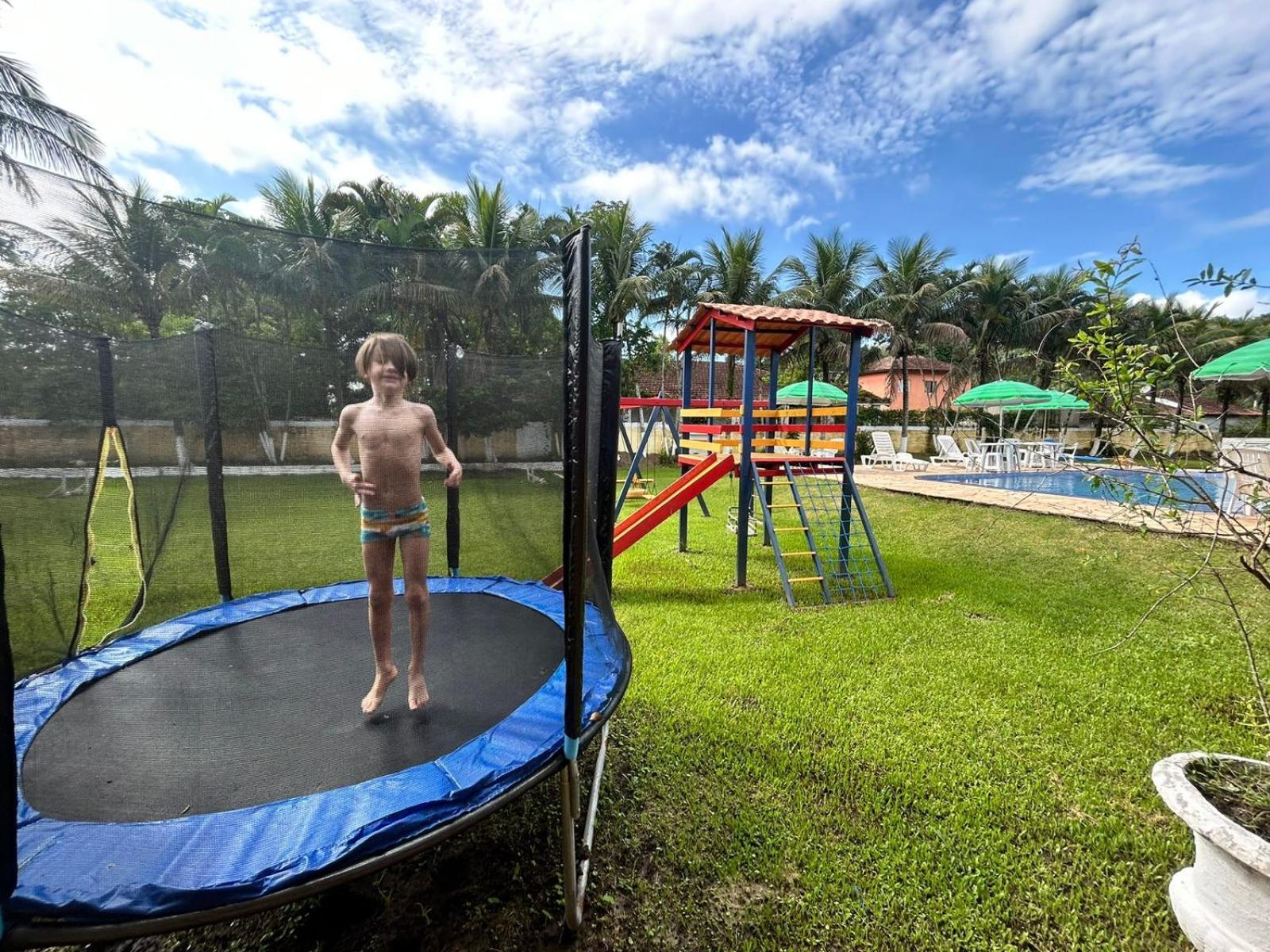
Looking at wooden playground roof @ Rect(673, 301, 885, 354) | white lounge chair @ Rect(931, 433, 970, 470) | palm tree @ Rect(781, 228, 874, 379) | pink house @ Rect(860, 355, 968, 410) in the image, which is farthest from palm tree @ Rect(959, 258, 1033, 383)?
wooden playground roof @ Rect(673, 301, 885, 354)

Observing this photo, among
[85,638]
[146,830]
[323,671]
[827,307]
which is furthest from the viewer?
[827,307]

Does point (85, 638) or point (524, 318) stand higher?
point (524, 318)

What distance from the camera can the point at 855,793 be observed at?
1999mm

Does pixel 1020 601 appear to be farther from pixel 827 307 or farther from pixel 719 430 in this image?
pixel 827 307

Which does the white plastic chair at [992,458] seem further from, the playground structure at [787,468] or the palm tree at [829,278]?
the playground structure at [787,468]

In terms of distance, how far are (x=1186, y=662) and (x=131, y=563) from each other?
17.7 feet

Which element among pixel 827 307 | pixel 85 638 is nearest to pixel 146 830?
pixel 85 638

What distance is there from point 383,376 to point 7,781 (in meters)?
1.14

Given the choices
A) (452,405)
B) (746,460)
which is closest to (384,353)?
(452,405)

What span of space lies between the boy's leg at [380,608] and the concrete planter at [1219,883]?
224cm

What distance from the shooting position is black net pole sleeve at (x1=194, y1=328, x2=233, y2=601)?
2.65m

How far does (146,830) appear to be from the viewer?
4.17 feet

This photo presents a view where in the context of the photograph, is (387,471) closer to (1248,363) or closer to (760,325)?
(760,325)

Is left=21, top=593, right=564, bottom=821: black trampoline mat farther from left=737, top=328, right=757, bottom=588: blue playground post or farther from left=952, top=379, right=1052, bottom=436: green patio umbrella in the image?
left=952, top=379, right=1052, bottom=436: green patio umbrella
